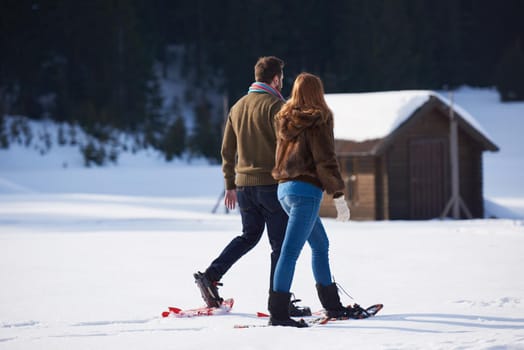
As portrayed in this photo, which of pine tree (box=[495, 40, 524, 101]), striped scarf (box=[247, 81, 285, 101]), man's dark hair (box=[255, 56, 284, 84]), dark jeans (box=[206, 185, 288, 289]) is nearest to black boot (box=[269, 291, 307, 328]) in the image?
dark jeans (box=[206, 185, 288, 289])

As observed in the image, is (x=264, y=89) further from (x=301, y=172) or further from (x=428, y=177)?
(x=428, y=177)

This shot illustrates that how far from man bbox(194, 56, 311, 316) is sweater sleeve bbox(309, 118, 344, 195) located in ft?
2.12

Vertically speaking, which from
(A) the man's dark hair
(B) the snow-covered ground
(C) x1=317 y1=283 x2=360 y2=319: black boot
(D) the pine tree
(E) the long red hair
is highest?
(D) the pine tree

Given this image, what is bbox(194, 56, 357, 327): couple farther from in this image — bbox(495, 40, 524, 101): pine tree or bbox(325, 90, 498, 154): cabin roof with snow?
bbox(495, 40, 524, 101): pine tree

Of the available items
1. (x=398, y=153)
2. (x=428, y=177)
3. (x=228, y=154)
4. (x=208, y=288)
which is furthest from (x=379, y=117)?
(x=208, y=288)

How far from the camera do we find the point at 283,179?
6055 mm

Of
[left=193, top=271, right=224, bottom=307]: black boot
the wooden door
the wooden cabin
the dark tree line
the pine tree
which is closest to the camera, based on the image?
[left=193, top=271, right=224, bottom=307]: black boot

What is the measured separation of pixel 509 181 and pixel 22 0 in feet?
69.9

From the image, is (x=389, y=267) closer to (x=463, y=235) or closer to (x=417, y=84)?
(x=463, y=235)

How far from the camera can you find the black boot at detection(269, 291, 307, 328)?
5992mm

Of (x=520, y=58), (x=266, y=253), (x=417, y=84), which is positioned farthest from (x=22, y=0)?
(x=266, y=253)

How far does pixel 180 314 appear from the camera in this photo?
265 inches

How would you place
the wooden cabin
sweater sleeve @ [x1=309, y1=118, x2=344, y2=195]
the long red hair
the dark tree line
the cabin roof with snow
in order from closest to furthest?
sweater sleeve @ [x1=309, y1=118, x2=344, y2=195] → the long red hair → the cabin roof with snow → the wooden cabin → the dark tree line

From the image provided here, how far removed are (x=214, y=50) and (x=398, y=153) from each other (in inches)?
1030
